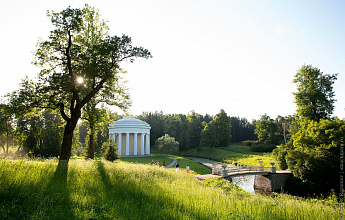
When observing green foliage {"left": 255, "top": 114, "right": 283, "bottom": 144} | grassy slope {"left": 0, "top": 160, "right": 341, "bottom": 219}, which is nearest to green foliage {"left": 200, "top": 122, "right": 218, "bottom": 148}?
green foliage {"left": 255, "top": 114, "right": 283, "bottom": 144}

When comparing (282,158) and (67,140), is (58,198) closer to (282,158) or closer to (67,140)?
(67,140)

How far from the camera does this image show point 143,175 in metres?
10.8

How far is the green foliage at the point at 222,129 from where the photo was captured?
6956cm

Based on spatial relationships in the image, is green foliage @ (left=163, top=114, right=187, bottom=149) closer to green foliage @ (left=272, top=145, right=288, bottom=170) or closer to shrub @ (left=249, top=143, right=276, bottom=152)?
shrub @ (left=249, top=143, right=276, bottom=152)

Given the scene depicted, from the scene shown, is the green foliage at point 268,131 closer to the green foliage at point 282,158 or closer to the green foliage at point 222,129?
the green foliage at point 222,129

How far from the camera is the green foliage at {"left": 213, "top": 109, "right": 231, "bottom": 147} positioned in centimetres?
6956

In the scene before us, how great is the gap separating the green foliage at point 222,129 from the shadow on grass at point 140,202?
62.6 meters

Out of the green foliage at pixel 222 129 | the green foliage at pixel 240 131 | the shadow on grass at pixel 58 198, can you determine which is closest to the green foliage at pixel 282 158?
the green foliage at pixel 222 129

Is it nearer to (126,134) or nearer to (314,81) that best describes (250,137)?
(126,134)

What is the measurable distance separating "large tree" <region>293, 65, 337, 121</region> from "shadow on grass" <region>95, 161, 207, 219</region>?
31.0 meters

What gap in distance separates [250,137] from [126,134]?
61.1 metres

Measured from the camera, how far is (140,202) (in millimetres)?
6910

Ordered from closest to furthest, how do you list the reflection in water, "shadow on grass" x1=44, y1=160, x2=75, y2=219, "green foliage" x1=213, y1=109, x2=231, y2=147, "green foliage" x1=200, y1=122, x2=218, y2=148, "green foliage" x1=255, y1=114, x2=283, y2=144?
"shadow on grass" x1=44, y1=160, x2=75, y2=219
the reflection in water
"green foliage" x1=200, y1=122, x2=218, y2=148
"green foliage" x1=255, y1=114, x2=283, y2=144
"green foliage" x1=213, y1=109, x2=231, y2=147

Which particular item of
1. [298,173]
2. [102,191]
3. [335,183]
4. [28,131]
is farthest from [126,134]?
[102,191]
